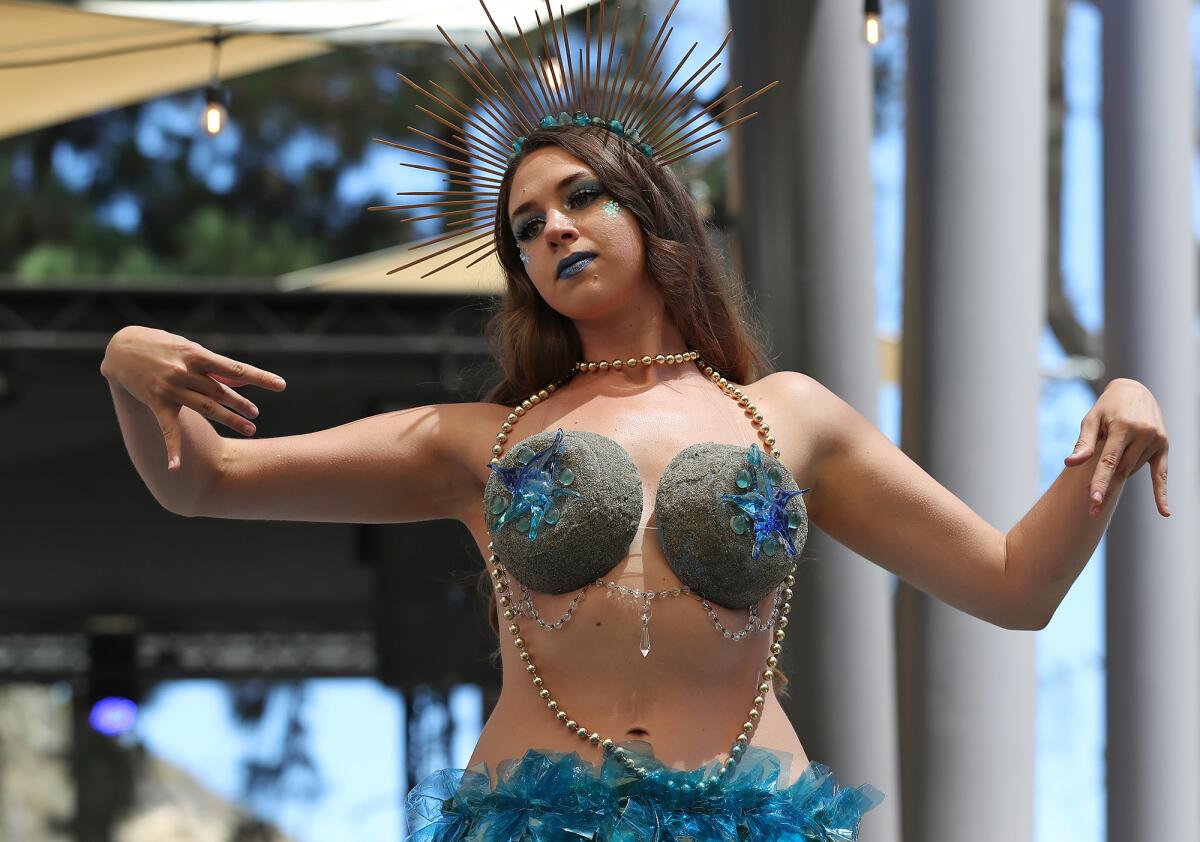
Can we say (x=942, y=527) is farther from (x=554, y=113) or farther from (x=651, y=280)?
(x=554, y=113)

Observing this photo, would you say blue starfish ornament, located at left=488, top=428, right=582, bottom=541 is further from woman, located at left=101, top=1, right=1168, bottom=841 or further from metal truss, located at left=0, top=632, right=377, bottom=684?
metal truss, located at left=0, top=632, right=377, bottom=684

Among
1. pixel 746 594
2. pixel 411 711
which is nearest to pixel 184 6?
pixel 746 594

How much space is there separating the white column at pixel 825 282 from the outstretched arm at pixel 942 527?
1.07 metres

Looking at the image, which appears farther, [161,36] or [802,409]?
[161,36]

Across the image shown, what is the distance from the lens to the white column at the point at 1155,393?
4.60 m

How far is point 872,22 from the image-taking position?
4262 mm

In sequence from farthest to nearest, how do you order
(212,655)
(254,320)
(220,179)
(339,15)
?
1. (220,179)
2. (212,655)
3. (254,320)
4. (339,15)

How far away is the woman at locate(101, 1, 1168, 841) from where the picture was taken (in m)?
2.56

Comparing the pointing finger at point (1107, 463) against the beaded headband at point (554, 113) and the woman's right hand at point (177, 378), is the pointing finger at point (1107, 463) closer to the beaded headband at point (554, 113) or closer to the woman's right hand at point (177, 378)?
the beaded headband at point (554, 113)

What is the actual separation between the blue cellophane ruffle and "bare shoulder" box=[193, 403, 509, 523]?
53 centimetres

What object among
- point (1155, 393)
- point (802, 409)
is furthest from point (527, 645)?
point (1155, 393)

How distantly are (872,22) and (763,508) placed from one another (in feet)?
6.73

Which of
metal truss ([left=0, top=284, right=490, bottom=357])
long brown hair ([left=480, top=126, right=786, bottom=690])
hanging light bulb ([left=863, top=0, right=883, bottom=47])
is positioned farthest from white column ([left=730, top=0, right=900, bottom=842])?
metal truss ([left=0, top=284, right=490, bottom=357])

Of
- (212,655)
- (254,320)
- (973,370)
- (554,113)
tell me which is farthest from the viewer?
(212,655)
